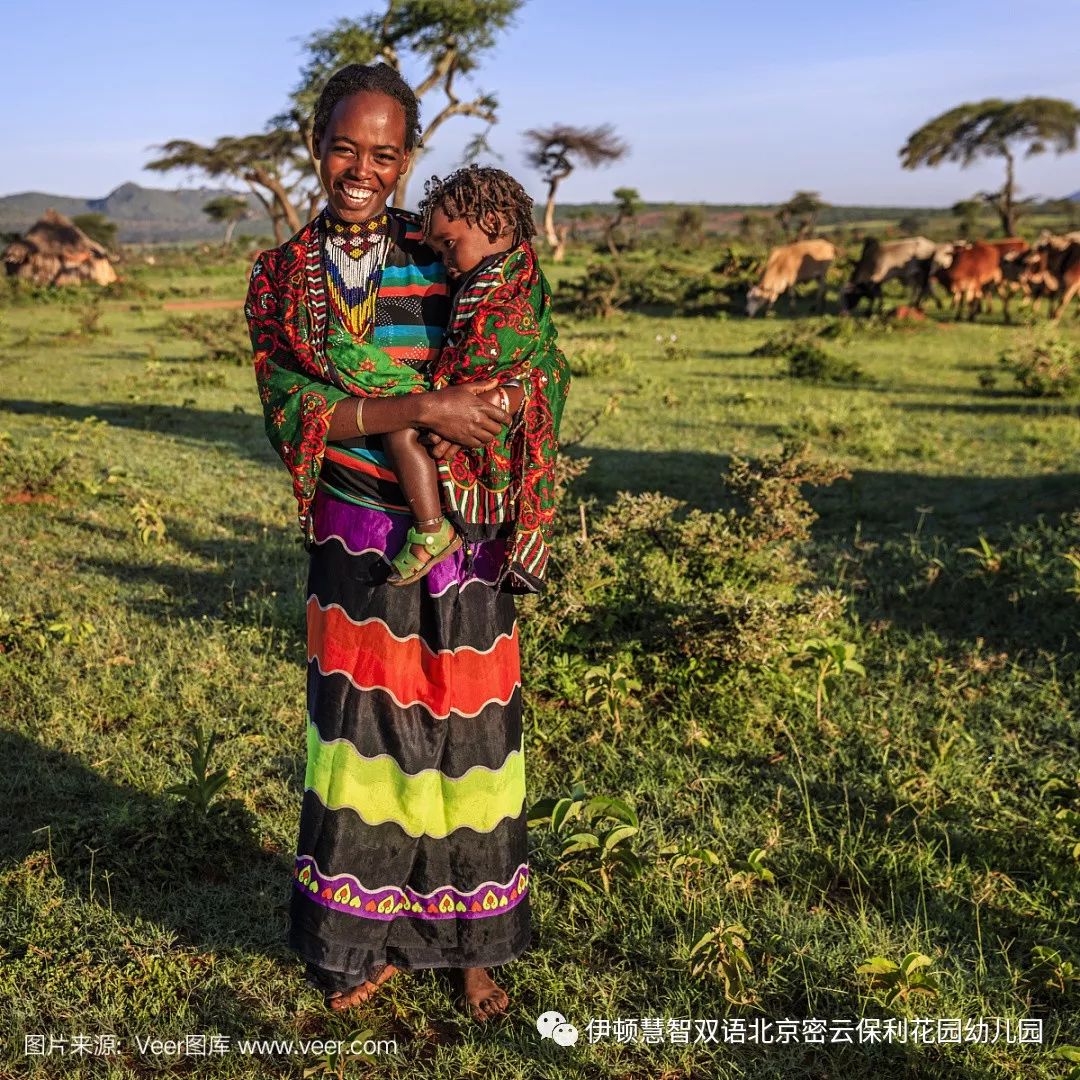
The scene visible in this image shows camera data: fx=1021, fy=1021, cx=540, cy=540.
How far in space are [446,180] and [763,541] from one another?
8.71 ft

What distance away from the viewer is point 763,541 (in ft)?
13.6

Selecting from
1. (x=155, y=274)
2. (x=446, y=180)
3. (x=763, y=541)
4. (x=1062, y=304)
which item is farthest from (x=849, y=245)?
(x=446, y=180)

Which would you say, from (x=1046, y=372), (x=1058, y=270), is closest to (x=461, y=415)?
(x=1046, y=372)

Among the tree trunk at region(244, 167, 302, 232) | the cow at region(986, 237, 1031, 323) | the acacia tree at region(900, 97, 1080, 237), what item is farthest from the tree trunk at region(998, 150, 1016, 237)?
the tree trunk at region(244, 167, 302, 232)

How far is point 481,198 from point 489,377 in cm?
31

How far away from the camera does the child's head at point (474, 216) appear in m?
1.77

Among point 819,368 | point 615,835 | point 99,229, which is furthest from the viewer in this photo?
point 99,229

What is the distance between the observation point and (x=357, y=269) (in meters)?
1.86

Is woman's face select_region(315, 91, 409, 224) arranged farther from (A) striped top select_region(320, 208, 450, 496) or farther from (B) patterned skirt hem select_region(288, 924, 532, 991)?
(B) patterned skirt hem select_region(288, 924, 532, 991)

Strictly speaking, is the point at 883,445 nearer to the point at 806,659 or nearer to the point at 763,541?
the point at 763,541

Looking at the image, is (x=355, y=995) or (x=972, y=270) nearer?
(x=355, y=995)

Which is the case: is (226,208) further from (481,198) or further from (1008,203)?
(481,198)

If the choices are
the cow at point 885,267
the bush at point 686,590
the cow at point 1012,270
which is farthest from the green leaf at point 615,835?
the cow at point 1012,270

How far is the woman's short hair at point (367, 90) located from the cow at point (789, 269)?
51.6 ft
